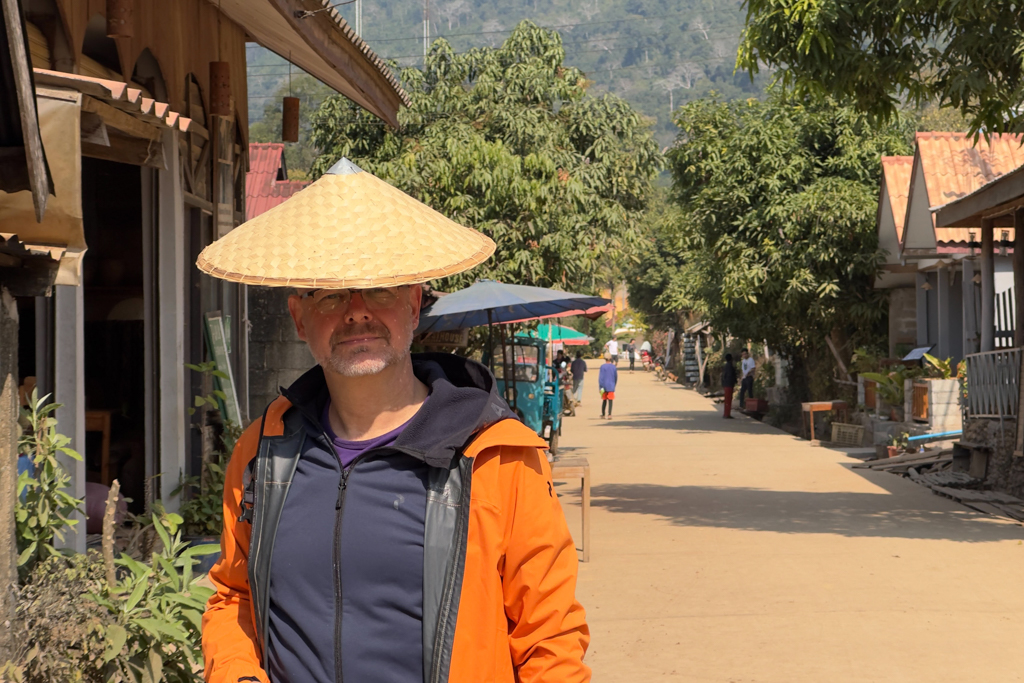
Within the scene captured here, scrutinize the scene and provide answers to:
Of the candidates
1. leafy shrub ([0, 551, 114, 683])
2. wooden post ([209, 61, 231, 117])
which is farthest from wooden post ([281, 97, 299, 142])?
leafy shrub ([0, 551, 114, 683])

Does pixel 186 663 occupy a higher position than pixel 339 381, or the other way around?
pixel 339 381

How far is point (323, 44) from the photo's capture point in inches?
286

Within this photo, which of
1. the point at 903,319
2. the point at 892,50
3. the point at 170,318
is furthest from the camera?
the point at 903,319

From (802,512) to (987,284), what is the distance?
13.5ft

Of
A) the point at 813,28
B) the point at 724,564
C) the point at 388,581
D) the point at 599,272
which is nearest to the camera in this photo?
the point at 388,581

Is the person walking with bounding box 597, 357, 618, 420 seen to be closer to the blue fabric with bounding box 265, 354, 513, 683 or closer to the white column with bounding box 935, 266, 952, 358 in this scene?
the white column with bounding box 935, 266, 952, 358

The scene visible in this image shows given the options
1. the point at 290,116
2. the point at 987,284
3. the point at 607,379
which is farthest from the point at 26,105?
the point at 607,379

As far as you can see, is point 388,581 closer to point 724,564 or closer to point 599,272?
point 724,564

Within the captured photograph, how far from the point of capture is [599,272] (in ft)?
63.1

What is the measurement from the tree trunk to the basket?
60.6 ft

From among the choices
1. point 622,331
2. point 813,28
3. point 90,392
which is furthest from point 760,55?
point 622,331

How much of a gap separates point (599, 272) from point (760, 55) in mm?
8575

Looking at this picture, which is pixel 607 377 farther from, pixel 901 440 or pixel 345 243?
pixel 345 243

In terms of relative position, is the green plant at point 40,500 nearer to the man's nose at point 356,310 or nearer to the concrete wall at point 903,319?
the man's nose at point 356,310
